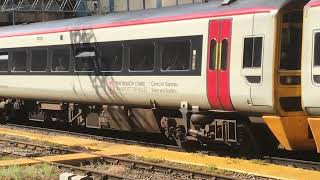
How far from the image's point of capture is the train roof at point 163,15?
11.5 meters

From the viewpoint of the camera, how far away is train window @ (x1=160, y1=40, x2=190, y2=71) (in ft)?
42.6

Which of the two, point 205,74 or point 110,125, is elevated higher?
point 205,74

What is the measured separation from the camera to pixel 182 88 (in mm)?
12977

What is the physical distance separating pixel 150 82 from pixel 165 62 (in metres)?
0.60

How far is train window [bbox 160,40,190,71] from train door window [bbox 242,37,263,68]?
146 cm

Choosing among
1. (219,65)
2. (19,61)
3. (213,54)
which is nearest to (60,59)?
(19,61)

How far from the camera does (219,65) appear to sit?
1213 centimetres

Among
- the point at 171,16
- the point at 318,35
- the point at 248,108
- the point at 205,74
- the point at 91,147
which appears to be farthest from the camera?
the point at 91,147

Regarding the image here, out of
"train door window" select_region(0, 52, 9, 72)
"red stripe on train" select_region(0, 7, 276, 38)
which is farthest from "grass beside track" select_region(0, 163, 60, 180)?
"train door window" select_region(0, 52, 9, 72)

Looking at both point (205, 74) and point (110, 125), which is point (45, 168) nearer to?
point (205, 74)

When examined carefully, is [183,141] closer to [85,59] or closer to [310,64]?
[85,59]

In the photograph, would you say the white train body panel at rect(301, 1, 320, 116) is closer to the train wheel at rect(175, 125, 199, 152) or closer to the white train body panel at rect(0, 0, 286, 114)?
the white train body panel at rect(0, 0, 286, 114)

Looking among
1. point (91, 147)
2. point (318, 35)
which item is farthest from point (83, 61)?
point (318, 35)

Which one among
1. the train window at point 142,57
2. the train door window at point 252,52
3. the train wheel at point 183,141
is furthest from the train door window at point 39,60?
the train door window at point 252,52
